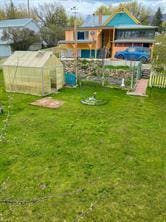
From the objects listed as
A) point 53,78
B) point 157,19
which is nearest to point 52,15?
point 157,19

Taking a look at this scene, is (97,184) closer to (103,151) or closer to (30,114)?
(103,151)

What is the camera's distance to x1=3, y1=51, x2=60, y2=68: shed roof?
1168 centimetres

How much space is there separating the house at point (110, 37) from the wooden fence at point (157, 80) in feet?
32.0

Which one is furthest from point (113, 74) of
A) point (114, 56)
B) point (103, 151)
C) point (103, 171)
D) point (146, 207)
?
point (146, 207)

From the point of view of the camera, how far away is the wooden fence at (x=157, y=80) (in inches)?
545

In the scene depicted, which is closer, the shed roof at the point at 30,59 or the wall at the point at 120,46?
the shed roof at the point at 30,59

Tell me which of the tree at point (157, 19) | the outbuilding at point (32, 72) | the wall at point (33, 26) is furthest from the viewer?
the tree at point (157, 19)

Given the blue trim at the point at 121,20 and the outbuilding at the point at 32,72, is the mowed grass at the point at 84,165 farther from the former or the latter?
the blue trim at the point at 121,20

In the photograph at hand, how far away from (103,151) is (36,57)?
8.20 meters

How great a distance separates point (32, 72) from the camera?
11633 mm

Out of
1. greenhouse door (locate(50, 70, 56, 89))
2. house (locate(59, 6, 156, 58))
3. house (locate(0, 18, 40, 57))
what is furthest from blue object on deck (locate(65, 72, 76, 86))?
A: house (locate(0, 18, 40, 57))

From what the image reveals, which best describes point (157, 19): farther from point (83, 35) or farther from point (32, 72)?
point (32, 72)

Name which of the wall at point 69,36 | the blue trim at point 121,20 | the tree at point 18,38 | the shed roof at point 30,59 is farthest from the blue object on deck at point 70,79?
the blue trim at point 121,20

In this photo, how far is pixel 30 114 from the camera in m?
9.38
